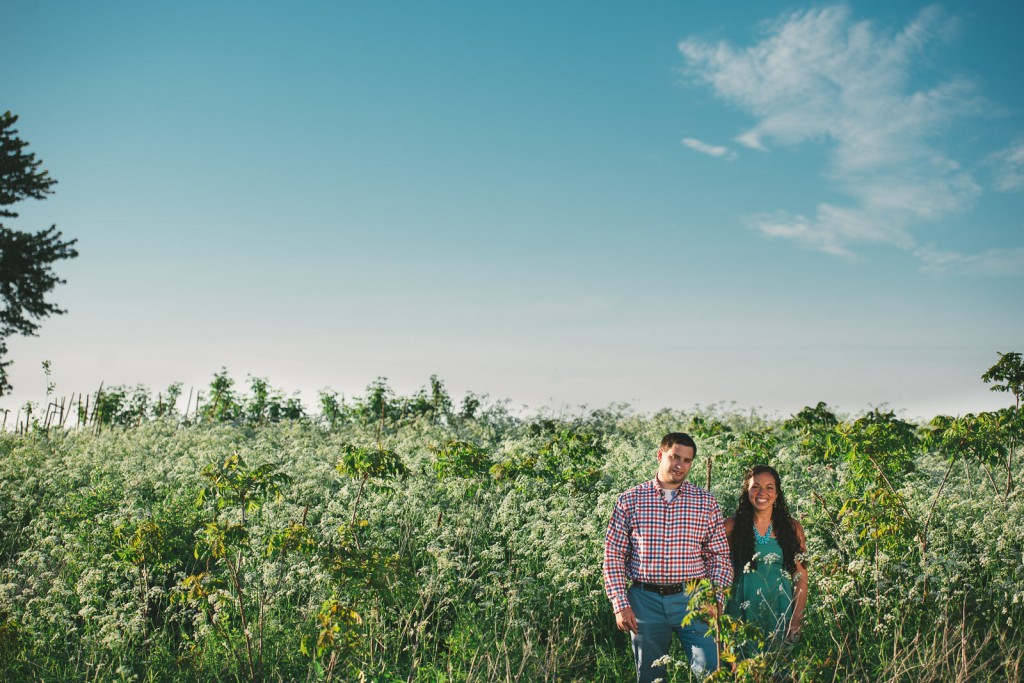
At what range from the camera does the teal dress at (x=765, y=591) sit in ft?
15.3

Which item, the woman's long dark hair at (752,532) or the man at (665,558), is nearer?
the man at (665,558)

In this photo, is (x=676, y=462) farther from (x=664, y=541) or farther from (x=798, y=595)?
(x=798, y=595)

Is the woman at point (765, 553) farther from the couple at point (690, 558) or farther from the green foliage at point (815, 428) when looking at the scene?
the green foliage at point (815, 428)

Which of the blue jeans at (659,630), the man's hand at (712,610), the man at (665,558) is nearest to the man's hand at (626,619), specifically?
the man at (665,558)

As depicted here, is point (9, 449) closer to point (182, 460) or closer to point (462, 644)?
point (182, 460)

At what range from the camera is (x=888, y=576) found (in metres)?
5.77

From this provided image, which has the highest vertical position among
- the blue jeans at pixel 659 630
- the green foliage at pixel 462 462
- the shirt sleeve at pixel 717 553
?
the green foliage at pixel 462 462

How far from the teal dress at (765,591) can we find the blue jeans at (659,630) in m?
0.39

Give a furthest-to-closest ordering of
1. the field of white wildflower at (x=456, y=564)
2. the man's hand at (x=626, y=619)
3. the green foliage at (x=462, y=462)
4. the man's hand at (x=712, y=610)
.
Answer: the green foliage at (x=462, y=462)
the field of white wildflower at (x=456, y=564)
the man's hand at (x=626, y=619)
the man's hand at (x=712, y=610)

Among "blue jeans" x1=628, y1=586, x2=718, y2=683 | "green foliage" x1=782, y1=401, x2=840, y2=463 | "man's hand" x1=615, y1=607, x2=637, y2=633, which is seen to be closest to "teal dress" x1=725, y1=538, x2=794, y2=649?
"blue jeans" x1=628, y1=586, x2=718, y2=683

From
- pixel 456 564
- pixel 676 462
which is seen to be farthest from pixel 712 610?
pixel 456 564

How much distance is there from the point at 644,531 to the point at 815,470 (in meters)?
5.09

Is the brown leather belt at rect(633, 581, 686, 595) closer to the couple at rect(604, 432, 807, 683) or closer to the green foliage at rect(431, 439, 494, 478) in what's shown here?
the couple at rect(604, 432, 807, 683)

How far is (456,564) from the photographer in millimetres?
5793
